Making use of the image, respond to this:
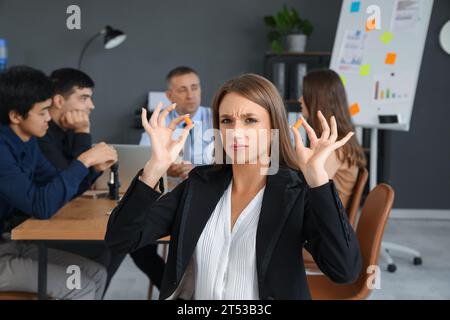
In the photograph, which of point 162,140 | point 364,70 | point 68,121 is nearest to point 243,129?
point 162,140

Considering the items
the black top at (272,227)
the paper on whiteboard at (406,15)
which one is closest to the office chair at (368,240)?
the black top at (272,227)

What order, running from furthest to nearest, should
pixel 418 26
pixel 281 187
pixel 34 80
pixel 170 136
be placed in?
pixel 418 26 < pixel 34 80 < pixel 281 187 < pixel 170 136

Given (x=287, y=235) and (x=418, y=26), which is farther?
(x=418, y=26)

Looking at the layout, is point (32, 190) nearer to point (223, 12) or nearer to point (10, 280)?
point (10, 280)

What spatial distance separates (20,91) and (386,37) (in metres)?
2.65

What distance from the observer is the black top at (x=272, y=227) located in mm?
1164

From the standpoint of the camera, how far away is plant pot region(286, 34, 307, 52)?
4.92 meters

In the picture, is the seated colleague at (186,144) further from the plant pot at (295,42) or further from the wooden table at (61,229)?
the plant pot at (295,42)

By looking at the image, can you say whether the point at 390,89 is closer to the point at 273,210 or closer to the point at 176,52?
the point at 176,52

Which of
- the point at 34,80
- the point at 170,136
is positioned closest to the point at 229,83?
the point at 170,136

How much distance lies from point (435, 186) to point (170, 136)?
4.39 m

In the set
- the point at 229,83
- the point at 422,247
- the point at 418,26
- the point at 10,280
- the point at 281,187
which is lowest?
the point at 422,247

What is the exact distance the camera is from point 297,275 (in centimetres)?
127

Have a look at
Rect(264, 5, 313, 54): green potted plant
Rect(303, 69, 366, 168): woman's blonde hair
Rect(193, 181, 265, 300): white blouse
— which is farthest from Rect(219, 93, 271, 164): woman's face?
Rect(264, 5, 313, 54): green potted plant
